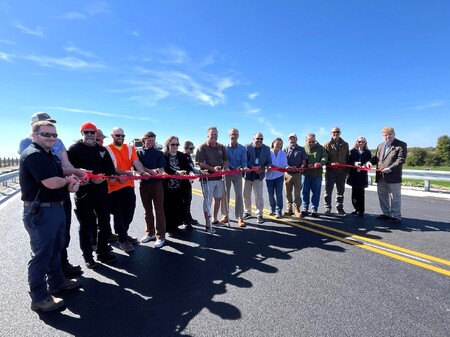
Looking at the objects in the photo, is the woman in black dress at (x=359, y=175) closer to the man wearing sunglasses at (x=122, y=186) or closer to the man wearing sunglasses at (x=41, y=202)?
the man wearing sunglasses at (x=122, y=186)

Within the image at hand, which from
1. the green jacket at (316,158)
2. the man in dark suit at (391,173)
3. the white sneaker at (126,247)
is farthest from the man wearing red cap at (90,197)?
the man in dark suit at (391,173)

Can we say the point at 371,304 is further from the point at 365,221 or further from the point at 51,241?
the point at 365,221

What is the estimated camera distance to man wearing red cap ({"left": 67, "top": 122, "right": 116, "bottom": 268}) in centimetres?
399

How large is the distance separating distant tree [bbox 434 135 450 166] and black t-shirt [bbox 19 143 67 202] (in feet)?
222

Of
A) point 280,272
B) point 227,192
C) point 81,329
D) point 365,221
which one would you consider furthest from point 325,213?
point 81,329

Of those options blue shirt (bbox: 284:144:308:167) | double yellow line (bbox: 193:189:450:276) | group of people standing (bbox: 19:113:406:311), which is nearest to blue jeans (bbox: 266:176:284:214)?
group of people standing (bbox: 19:113:406:311)

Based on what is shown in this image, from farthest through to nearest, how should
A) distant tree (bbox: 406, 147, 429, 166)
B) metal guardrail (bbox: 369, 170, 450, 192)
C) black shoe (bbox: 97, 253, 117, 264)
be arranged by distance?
1. distant tree (bbox: 406, 147, 429, 166)
2. metal guardrail (bbox: 369, 170, 450, 192)
3. black shoe (bbox: 97, 253, 117, 264)

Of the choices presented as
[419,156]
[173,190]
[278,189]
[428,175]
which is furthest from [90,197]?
[419,156]

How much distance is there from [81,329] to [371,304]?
3.01 meters

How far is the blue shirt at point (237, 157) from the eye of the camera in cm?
661

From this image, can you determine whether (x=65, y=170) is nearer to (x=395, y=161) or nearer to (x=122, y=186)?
(x=122, y=186)

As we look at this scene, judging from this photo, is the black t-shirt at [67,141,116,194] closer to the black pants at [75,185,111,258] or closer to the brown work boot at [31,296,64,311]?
the black pants at [75,185,111,258]

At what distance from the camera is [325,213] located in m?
7.23

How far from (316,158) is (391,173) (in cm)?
181
